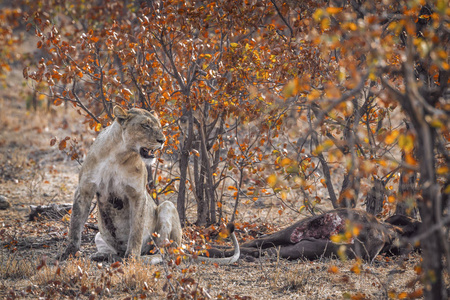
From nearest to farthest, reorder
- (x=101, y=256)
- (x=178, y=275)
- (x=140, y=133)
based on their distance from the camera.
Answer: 1. (x=178, y=275)
2. (x=140, y=133)
3. (x=101, y=256)

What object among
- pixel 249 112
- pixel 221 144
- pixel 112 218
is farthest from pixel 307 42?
pixel 112 218

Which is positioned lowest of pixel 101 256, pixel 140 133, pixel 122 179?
pixel 101 256

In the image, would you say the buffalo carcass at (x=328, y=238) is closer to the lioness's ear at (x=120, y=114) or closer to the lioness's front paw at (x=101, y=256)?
the lioness's front paw at (x=101, y=256)

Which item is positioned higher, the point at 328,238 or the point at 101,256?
the point at 328,238

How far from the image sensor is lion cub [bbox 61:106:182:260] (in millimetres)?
4895

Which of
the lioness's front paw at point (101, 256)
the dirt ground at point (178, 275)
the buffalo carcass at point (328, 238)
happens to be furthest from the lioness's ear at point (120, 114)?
the buffalo carcass at point (328, 238)

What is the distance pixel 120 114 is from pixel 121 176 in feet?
2.00

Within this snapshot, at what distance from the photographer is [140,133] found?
4863 millimetres

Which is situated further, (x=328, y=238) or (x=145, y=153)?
(x=328, y=238)

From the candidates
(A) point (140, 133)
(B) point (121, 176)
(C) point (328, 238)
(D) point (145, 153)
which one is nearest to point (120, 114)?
(A) point (140, 133)

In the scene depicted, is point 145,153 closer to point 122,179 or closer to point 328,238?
point 122,179

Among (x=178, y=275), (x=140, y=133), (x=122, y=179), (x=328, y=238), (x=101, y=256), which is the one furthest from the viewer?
(x=328, y=238)

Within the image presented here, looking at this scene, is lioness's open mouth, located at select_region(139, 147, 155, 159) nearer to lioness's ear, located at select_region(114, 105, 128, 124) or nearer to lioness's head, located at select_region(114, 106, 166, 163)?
lioness's head, located at select_region(114, 106, 166, 163)

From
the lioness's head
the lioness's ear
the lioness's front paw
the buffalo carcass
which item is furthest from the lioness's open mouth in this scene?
the buffalo carcass
